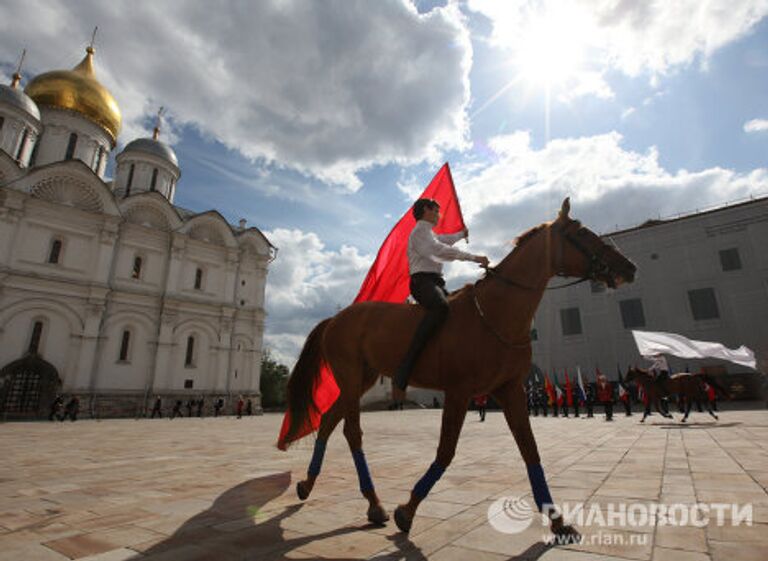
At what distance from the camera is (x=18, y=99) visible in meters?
29.2

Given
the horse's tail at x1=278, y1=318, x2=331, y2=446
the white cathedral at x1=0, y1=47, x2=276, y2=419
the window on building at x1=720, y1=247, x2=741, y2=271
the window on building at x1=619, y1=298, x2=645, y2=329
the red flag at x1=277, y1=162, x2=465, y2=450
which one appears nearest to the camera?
the horse's tail at x1=278, y1=318, x2=331, y2=446

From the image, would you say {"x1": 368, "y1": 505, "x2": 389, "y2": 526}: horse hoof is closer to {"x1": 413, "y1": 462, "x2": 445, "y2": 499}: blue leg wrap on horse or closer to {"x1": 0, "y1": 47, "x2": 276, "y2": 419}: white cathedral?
{"x1": 413, "y1": 462, "x2": 445, "y2": 499}: blue leg wrap on horse

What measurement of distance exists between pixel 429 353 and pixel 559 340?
35.2m

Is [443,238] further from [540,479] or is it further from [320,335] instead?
[540,479]

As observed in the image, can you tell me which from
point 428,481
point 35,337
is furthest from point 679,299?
point 35,337

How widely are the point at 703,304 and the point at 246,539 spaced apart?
1481 inches

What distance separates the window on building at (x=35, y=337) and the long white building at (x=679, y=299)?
36.6 meters

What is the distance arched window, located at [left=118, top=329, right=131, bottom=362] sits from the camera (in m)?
27.6

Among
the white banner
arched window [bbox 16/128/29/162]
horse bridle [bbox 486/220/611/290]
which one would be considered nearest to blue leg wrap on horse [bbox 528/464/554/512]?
horse bridle [bbox 486/220/611/290]

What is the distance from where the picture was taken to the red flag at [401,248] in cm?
532

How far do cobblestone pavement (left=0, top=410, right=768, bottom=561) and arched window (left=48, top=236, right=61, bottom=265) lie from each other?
24683 millimetres

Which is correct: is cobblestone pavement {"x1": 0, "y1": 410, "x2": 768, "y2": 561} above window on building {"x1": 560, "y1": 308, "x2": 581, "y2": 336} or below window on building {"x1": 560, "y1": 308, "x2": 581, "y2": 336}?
below

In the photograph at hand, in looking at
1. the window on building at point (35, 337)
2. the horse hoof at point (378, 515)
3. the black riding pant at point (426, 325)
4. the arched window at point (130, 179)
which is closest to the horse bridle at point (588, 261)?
the black riding pant at point (426, 325)

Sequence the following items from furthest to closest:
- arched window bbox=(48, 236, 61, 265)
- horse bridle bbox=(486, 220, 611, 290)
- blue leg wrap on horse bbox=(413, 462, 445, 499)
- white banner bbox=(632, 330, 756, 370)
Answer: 1. arched window bbox=(48, 236, 61, 265)
2. white banner bbox=(632, 330, 756, 370)
3. horse bridle bbox=(486, 220, 611, 290)
4. blue leg wrap on horse bbox=(413, 462, 445, 499)
